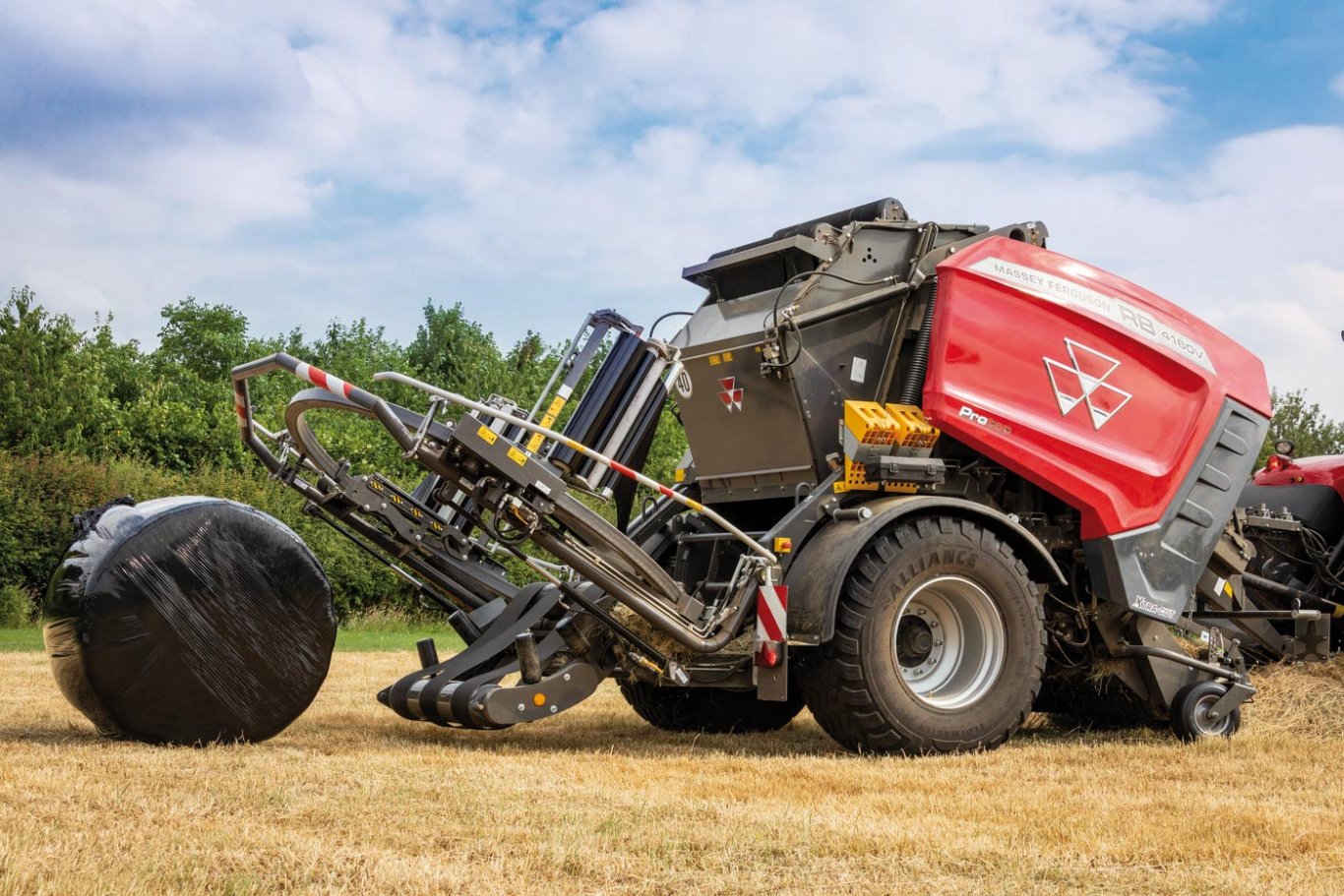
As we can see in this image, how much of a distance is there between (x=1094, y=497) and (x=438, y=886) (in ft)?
15.7

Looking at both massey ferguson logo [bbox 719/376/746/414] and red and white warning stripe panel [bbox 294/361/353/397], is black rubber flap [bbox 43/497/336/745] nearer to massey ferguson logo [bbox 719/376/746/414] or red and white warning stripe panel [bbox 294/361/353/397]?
red and white warning stripe panel [bbox 294/361/353/397]

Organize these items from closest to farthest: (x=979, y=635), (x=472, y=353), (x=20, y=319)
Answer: (x=979, y=635), (x=20, y=319), (x=472, y=353)

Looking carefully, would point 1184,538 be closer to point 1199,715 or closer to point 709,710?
point 1199,715

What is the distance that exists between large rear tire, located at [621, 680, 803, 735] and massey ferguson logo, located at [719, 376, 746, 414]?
5.68 feet

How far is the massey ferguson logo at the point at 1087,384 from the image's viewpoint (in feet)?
24.2

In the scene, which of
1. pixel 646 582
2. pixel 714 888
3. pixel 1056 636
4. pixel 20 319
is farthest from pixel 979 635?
pixel 20 319

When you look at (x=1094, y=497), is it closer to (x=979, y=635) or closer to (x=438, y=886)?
(x=979, y=635)

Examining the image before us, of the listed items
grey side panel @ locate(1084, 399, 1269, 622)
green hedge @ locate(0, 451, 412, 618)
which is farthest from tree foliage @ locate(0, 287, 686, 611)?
grey side panel @ locate(1084, 399, 1269, 622)

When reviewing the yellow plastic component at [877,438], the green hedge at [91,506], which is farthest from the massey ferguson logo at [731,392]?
the green hedge at [91,506]

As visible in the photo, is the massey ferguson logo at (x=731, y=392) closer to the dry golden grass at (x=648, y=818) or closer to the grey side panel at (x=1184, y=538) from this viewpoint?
the dry golden grass at (x=648, y=818)

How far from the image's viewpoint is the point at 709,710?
8.32 meters

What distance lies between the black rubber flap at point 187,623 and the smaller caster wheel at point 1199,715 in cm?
438

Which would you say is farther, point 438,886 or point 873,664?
point 873,664

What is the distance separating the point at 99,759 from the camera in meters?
5.66
